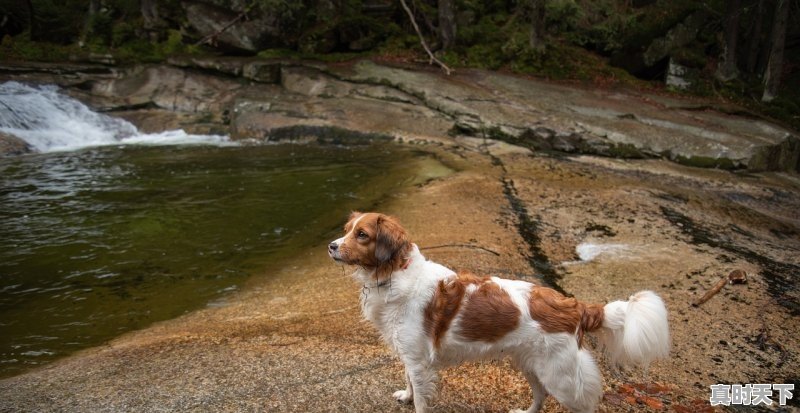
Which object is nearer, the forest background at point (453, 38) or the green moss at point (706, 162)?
the green moss at point (706, 162)

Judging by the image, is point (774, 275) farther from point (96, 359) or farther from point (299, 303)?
point (96, 359)

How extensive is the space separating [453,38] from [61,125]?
51.1 feet

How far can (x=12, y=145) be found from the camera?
47.8ft

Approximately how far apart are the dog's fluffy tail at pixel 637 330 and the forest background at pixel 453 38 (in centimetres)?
1759

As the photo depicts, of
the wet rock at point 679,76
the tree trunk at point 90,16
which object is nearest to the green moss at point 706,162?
the wet rock at point 679,76

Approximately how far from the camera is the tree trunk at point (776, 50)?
1725 cm

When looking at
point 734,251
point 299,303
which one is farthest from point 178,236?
point 734,251

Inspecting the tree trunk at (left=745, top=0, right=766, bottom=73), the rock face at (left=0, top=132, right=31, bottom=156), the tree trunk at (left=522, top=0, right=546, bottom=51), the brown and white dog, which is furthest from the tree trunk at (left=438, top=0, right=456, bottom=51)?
the brown and white dog

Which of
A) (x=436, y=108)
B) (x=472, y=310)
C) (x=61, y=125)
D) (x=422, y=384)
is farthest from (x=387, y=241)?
(x=61, y=125)

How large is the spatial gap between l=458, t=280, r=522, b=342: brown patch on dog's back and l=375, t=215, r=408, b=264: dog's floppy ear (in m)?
0.68

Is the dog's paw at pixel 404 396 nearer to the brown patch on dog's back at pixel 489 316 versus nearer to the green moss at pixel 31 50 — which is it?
the brown patch on dog's back at pixel 489 316

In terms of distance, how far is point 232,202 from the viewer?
1035 cm

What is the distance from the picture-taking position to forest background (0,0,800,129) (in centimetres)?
2030

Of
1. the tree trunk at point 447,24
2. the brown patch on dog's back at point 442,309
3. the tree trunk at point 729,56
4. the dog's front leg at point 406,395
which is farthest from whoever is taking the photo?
the tree trunk at point 447,24
